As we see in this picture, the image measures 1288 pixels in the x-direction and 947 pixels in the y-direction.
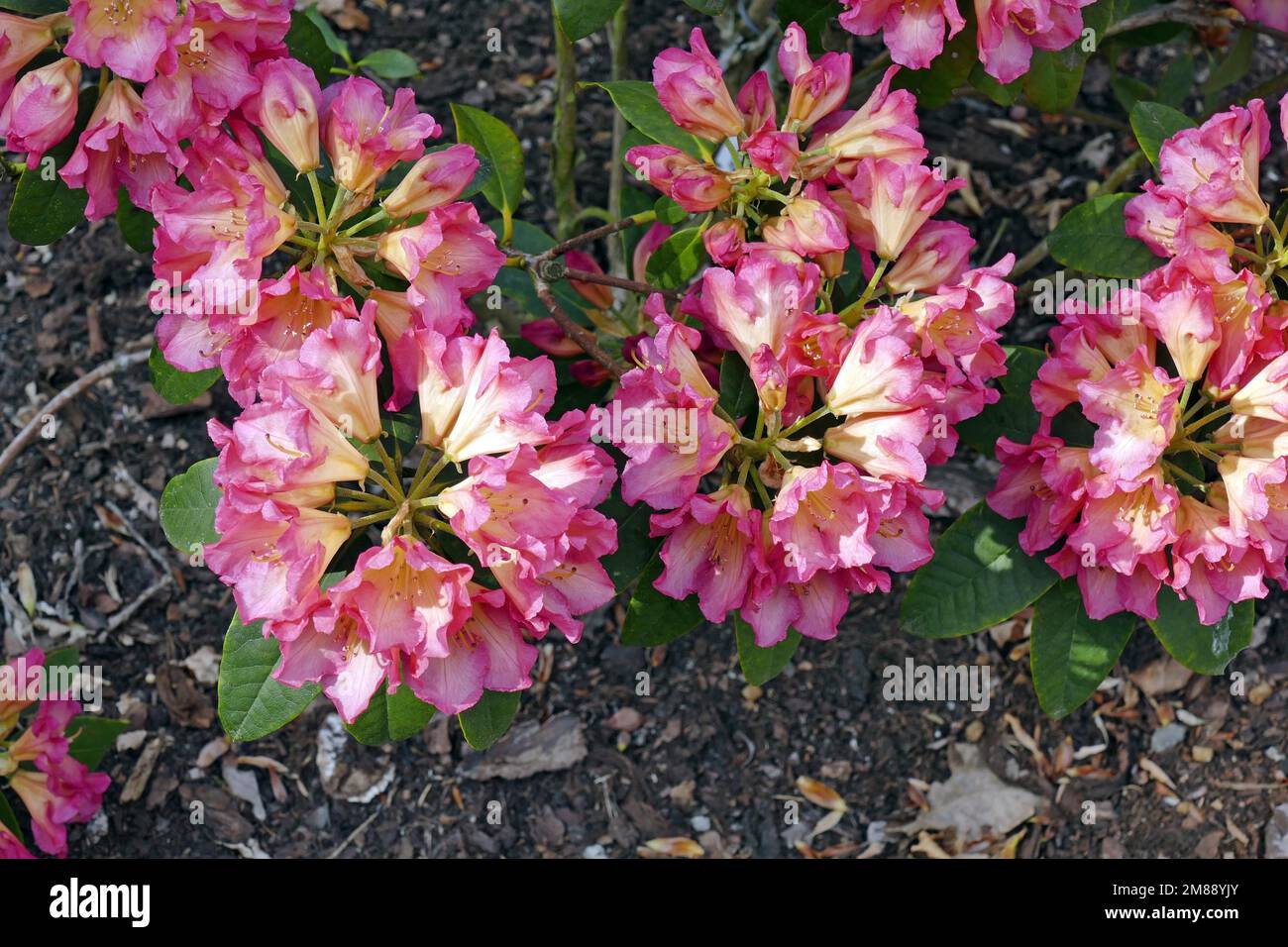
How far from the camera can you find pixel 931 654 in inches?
107

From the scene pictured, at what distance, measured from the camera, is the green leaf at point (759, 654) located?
1.88 metres

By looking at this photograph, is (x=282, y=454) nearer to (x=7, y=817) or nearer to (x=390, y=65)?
(x=7, y=817)

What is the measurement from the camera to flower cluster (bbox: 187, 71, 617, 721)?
1.40 metres

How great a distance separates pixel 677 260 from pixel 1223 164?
79 centimetres

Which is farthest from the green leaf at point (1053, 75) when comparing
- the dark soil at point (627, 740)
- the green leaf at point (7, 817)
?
the green leaf at point (7, 817)

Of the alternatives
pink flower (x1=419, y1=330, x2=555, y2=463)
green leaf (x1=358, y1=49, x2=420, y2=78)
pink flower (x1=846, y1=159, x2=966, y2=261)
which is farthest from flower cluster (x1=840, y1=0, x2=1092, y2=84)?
green leaf (x1=358, y1=49, x2=420, y2=78)

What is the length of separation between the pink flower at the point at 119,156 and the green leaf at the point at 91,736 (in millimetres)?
1132

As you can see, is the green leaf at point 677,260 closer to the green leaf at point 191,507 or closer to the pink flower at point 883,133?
the pink flower at point 883,133

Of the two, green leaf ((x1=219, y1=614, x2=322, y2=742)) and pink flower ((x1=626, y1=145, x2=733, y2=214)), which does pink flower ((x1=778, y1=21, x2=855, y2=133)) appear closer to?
pink flower ((x1=626, y1=145, x2=733, y2=214))

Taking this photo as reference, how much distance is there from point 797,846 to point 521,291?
4.24 ft

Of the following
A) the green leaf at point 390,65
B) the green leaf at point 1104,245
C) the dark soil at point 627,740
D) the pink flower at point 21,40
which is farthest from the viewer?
the green leaf at point 390,65
